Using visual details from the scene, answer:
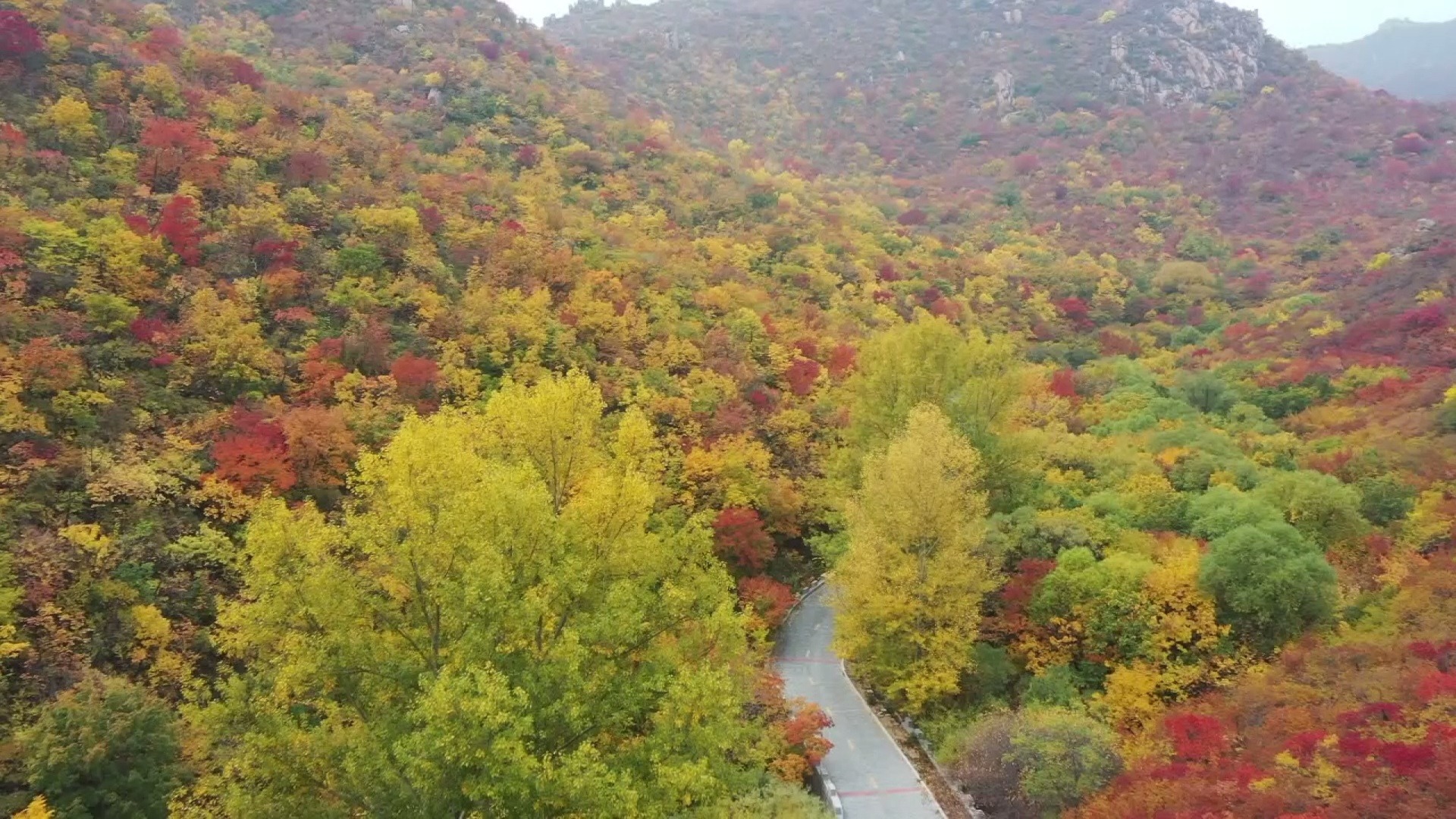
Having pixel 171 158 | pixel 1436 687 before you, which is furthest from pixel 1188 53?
pixel 171 158

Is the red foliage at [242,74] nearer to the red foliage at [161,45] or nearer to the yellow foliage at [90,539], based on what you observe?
the red foliage at [161,45]

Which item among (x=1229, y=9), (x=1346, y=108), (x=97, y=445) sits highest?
(x=1229, y=9)

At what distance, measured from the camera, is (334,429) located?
22.5 metres

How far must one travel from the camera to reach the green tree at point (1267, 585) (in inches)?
768

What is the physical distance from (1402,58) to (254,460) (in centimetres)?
22792

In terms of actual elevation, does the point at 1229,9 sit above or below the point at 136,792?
above

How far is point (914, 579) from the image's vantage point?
22.0 metres

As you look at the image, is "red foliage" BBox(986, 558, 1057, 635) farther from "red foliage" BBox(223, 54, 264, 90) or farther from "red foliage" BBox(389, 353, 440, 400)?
"red foliage" BBox(223, 54, 264, 90)

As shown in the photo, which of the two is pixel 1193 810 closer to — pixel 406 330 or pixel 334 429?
pixel 334 429

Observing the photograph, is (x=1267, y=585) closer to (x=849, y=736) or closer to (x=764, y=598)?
(x=849, y=736)

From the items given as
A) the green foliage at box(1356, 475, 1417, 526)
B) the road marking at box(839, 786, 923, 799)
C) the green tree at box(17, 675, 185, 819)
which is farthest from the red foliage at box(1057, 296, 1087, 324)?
the green tree at box(17, 675, 185, 819)

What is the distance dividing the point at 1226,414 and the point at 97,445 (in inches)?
1701

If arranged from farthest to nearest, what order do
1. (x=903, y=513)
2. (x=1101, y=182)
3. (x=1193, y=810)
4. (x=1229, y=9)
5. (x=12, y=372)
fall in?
(x=1229, y=9), (x=1101, y=182), (x=903, y=513), (x=12, y=372), (x=1193, y=810)

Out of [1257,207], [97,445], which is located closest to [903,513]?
[97,445]
